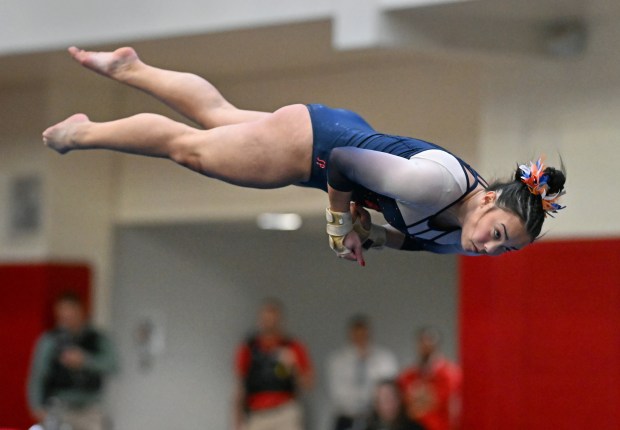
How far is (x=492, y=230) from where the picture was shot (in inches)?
142

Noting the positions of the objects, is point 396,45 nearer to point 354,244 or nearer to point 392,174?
point 354,244

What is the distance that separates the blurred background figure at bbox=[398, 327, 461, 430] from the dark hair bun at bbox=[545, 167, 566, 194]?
3.96 m

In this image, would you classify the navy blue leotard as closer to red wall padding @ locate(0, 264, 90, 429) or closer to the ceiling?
the ceiling

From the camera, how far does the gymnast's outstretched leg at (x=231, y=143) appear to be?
4020 mm

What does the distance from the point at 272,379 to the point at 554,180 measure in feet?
16.8

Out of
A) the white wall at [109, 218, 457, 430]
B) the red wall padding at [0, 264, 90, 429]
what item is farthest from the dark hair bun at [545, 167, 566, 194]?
the red wall padding at [0, 264, 90, 429]

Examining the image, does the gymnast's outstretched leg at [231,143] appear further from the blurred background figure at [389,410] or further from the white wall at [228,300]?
the white wall at [228,300]

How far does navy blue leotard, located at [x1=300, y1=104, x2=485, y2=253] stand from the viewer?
A: 3.57m

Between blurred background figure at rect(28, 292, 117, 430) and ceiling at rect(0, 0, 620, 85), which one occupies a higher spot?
ceiling at rect(0, 0, 620, 85)

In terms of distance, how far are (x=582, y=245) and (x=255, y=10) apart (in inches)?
92.6

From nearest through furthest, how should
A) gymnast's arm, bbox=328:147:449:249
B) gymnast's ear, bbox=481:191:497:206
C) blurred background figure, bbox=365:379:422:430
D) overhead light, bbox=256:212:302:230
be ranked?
gymnast's arm, bbox=328:147:449:249, gymnast's ear, bbox=481:191:497:206, blurred background figure, bbox=365:379:422:430, overhead light, bbox=256:212:302:230

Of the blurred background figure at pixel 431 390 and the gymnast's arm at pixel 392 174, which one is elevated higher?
the gymnast's arm at pixel 392 174

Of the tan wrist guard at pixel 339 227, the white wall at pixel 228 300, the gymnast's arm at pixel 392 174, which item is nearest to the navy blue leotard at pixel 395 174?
the gymnast's arm at pixel 392 174

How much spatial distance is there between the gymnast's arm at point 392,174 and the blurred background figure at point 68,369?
4.42 metres
